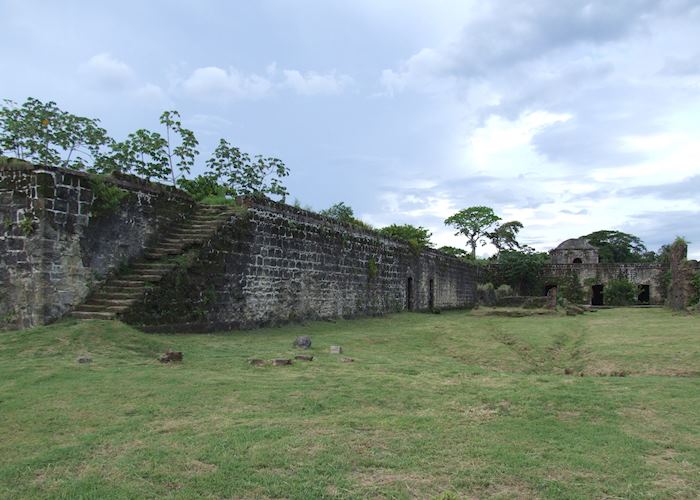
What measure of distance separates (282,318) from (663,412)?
9.04 metres

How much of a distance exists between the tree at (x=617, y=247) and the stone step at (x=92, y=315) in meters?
54.8

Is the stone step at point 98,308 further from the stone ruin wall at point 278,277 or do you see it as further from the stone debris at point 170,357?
the stone debris at point 170,357

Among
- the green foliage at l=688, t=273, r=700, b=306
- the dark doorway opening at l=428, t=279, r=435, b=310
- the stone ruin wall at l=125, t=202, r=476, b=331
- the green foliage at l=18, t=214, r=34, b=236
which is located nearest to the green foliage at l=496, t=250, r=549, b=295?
the green foliage at l=688, t=273, r=700, b=306

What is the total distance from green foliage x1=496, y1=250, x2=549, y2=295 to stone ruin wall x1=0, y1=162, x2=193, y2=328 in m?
27.3

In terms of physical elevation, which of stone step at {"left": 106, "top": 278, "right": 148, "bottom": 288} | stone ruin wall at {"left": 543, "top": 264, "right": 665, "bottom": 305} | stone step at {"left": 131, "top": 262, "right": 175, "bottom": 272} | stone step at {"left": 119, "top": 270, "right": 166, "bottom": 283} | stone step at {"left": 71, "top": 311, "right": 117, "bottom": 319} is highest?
stone ruin wall at {"left": 543, "top": 264, "right": 665, "bottom": 305}

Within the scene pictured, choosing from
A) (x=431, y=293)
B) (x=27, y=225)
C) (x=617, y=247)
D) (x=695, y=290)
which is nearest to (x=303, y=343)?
(x=27, y=225)

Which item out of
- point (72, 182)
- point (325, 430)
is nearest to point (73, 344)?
point (72, 182)

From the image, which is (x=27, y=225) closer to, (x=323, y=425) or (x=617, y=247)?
(x=323, y=425)

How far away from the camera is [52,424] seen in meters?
4.29

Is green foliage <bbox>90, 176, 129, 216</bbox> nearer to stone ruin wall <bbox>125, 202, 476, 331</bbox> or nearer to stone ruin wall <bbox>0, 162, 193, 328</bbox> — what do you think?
stone ruin wall <bbox>0, 162, 193, 328</bbox>

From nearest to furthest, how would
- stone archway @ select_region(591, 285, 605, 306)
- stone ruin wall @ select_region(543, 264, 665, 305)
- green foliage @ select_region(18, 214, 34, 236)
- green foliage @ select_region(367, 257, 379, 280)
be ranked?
green foliage @ select_region(18, 214, 34, 236) → green foliage @ select_region(367, 257, 379, 280) → stone ruin wall @ select_region(543, 264, 665, 305) → stone archway @ select_region(591, 285, 605, 306)

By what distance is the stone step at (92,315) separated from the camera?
8.65 m

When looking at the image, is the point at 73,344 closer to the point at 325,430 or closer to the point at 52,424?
the point at 52,424

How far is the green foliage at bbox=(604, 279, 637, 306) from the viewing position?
30828 mm
